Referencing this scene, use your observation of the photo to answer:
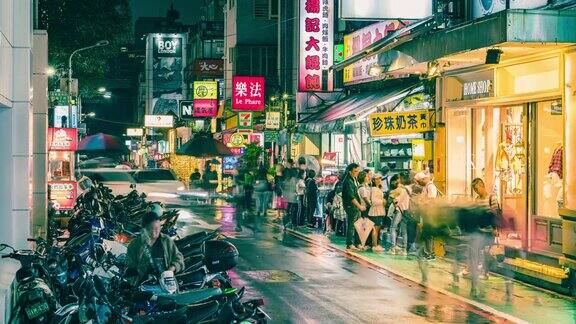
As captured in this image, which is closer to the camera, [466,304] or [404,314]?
[404,314]

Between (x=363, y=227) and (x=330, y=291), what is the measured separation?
Result: 241 inches

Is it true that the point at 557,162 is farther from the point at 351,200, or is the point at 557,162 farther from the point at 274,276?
the point at 274,276

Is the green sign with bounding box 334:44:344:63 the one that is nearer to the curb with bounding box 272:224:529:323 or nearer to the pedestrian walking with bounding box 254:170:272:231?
the pedestrian walking with bounding box 254:170:272:231

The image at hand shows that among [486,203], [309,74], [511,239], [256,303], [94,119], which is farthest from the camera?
[94,119]

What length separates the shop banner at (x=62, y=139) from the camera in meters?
25.7

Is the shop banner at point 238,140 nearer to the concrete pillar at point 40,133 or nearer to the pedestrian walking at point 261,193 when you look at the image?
the pedestrian walking at point 261,193

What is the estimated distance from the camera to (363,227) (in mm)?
20328

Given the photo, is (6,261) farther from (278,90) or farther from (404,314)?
(278,90)

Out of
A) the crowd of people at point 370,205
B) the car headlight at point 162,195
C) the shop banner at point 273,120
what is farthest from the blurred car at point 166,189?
the crowd of people at point 370,205

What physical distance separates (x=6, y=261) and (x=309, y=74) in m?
22.1

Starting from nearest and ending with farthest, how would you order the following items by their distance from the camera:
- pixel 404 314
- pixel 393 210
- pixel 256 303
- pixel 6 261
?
pixel 256 303
pixel 6 261
pixel 404 314
pixel 393 210

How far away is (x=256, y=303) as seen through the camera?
8875 mm

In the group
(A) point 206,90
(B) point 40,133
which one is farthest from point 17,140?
(A) point 206,90

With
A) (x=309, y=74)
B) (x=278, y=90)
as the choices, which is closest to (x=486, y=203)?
(x=309, y=74)
